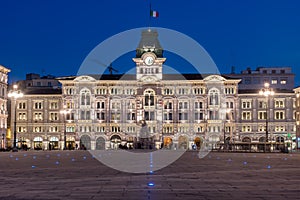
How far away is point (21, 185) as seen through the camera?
1762 cm

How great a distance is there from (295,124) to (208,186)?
104449 millimetres

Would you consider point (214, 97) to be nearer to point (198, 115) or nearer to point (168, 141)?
point (198, 115)

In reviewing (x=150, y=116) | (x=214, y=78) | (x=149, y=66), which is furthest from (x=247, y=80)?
(x=150, y=116)

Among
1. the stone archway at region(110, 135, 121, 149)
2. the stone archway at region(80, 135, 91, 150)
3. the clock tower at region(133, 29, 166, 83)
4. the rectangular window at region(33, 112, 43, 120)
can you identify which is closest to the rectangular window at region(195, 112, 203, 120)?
the clock tower at region(133, 29, 166, 83)

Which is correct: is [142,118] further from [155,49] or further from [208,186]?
[208,186]

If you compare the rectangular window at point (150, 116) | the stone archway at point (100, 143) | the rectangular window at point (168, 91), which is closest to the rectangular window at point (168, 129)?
the rectangular window at point (150, 116)

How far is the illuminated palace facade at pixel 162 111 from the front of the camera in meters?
118

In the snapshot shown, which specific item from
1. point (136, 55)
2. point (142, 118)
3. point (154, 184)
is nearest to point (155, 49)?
point (136, 55)

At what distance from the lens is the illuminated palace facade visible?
118188mm

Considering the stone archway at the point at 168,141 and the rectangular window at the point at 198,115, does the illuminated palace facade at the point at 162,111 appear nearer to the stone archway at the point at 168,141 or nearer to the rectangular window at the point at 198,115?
the stone archway at the point at 168,141

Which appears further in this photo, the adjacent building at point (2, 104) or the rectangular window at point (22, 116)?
the rectangular window at point (22, 116)

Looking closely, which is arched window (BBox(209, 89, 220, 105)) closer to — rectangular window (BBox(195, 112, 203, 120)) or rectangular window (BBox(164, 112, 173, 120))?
rectangular window (BBox(195, 112, 203, 120))

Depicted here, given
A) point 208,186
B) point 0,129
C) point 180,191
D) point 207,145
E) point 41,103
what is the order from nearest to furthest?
1. point 180,191
2. point 208,186
3. point 0,129
4. point 207,145
5. point 41,103

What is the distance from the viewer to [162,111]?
391ft
